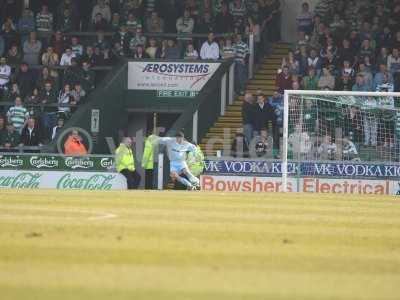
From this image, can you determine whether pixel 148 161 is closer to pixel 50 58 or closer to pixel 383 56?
pixel 50 58

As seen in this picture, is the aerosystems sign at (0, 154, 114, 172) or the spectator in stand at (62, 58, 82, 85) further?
the spectator in stand at (62, 58, 82, 85)

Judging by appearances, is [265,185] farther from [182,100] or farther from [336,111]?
[182,100]

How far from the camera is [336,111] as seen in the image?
2466 cm

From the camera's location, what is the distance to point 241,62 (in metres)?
28.9

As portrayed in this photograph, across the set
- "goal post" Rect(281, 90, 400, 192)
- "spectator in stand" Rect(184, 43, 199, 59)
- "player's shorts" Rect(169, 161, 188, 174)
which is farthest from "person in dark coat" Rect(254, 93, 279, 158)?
"spectator in stand" Rect(184, 43, 199, 59)

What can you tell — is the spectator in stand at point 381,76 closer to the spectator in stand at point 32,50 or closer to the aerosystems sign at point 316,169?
the aerosystems sign at point 316,169

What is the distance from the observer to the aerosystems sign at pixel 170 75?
29438mm

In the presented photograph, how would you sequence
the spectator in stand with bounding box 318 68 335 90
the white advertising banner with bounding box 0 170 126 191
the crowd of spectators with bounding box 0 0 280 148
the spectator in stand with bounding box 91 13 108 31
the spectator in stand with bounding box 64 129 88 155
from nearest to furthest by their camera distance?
the white advertising banner with bounding box 0 170 126 191, the spectator in stand with bounding box 64 129 88 155, the spectator in stand with bounding box 318 68 335 90, the crowd of spectators with bounding box 0 0 280 148, the spectator in stand with bounding box 91 13 108 31

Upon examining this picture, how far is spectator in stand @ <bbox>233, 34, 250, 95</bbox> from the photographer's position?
28.9m

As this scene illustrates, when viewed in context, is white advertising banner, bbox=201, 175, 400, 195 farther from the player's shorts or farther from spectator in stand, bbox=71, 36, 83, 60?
spectator in stand, bbox=71, 36, 83, 60

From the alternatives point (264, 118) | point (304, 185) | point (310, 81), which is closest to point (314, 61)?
point (310, 81)

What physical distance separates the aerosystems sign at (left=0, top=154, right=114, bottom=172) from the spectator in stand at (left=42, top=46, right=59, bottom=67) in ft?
15.7

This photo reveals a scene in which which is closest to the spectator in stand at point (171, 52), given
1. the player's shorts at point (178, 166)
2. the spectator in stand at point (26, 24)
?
the spectator in stand at point (26, 24)

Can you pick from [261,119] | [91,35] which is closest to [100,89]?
[91,35]
